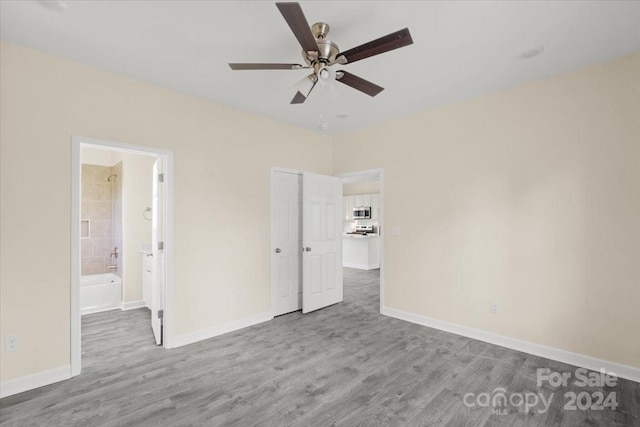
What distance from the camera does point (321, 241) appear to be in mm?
4730

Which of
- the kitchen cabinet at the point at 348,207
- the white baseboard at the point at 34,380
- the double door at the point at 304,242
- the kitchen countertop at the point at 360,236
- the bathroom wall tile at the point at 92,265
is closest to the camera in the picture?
the white baseboard at the point at 34,380

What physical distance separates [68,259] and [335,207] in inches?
137

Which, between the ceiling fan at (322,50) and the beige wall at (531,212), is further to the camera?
the beige wall at (531,212)

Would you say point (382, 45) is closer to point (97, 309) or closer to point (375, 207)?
point (97, 309)

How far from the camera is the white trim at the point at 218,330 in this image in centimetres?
339

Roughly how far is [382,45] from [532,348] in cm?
336

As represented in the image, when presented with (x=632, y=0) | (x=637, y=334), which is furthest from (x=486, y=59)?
(x=637, y=334)

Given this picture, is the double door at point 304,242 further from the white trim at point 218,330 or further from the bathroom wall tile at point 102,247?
the bathroom wall tile at point 102,247

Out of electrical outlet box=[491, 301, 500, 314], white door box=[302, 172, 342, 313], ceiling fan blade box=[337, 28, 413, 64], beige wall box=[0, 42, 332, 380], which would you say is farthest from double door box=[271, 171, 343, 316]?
ceiling fan blade box=[337, 28, 413, 64]

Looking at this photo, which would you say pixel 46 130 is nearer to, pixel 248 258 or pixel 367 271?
pixel 248 258

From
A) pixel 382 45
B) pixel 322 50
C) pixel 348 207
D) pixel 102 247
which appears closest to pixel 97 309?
pixel 102 247

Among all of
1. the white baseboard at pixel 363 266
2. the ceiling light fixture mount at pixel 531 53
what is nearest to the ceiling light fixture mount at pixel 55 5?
the ceiling light fixture mount at pixel 531 53

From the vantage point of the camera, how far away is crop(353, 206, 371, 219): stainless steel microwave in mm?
9023

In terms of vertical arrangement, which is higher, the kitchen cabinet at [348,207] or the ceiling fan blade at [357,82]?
the ceiling fan blade at [357,82]
